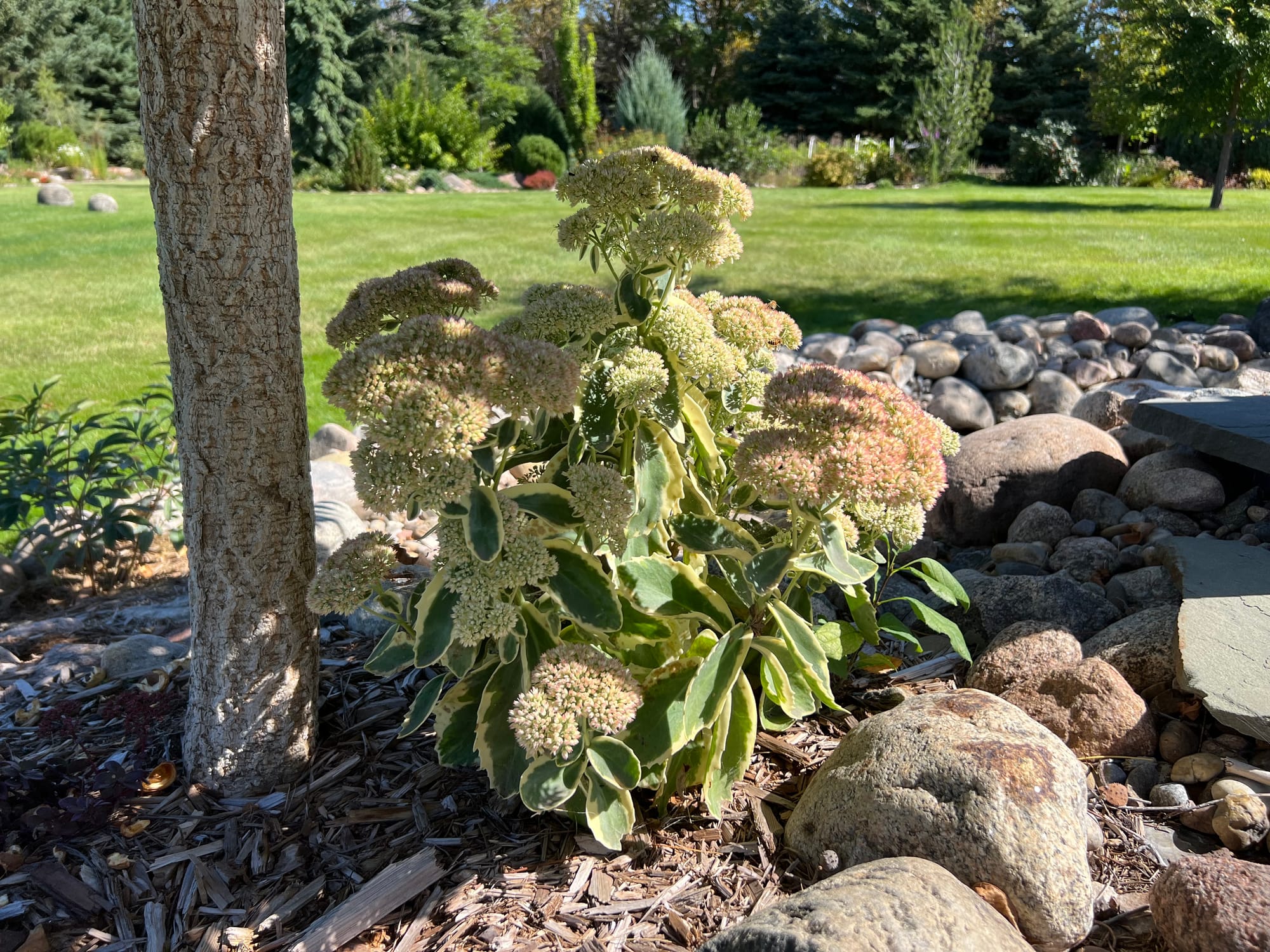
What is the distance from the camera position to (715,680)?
1.89 metres

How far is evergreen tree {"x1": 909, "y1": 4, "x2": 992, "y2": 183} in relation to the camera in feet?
69.3

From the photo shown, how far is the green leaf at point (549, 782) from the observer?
5.79 ft

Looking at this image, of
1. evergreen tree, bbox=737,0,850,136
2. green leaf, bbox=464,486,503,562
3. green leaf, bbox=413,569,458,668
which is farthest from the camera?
evergreen tree, bbox=737,0,850,136

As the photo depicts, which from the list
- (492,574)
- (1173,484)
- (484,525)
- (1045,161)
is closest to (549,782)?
(492,574)

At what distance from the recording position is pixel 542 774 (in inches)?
70.4

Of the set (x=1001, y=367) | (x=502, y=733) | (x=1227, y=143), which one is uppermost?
(x=1227, y=143)

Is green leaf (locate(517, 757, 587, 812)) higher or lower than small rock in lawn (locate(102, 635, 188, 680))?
higher

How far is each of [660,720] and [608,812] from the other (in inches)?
8.4

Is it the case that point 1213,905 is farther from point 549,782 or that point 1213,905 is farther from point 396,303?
point 396,303

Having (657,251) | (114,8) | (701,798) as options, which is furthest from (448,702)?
(114,8)

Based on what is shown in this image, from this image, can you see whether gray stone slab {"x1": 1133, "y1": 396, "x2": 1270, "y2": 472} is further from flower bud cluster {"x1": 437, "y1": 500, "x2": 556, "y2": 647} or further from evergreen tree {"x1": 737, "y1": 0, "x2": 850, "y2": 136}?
evergreen tree {"x1": 737, "y1": 0, "x2": 850, "y2": 136}

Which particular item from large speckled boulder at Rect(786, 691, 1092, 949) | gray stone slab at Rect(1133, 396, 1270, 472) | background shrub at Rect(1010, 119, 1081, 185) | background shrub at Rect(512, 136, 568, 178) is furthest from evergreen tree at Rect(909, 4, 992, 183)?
large speckled boulder at Rect(786, 691, 1092, 949)

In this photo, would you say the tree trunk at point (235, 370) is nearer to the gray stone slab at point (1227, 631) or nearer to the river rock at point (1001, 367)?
the gray stone slab at point (1227, 631)

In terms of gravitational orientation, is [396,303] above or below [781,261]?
above
